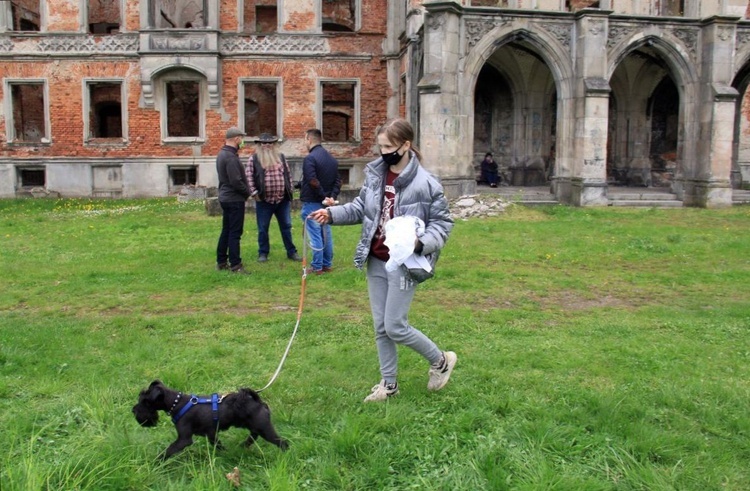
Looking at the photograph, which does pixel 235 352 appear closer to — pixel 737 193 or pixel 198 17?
pixel 737 193

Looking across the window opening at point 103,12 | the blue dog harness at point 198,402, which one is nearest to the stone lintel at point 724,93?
the blue dog harness at point 198,402

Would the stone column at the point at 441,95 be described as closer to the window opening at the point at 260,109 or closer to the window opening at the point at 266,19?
the window opening at the point at 260,109

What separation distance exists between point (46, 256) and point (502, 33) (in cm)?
1315

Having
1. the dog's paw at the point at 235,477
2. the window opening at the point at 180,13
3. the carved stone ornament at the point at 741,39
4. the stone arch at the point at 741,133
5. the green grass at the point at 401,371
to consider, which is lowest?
the dog's paw at the point at 235,477

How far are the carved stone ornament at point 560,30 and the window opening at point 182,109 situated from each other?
1538 cm

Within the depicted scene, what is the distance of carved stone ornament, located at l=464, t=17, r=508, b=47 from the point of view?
1797 centimetres

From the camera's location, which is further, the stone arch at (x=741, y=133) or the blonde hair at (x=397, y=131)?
the stone arch at (x=741, y=133)

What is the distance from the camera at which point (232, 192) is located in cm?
918

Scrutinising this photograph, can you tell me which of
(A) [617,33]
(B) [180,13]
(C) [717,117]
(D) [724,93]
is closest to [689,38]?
(D) [724,93]

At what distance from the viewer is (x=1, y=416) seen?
4.29 meters

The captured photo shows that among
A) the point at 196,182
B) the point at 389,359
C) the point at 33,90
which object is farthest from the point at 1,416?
the point at 33,90

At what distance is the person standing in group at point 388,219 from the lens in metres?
4.39

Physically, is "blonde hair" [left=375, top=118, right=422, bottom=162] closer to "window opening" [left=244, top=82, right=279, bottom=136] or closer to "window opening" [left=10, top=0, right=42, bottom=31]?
"window opening" [left=244, top=82, right=279, bottom=136]

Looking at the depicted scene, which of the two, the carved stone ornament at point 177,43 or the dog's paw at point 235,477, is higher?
the carved stone ornament at point 177,43
